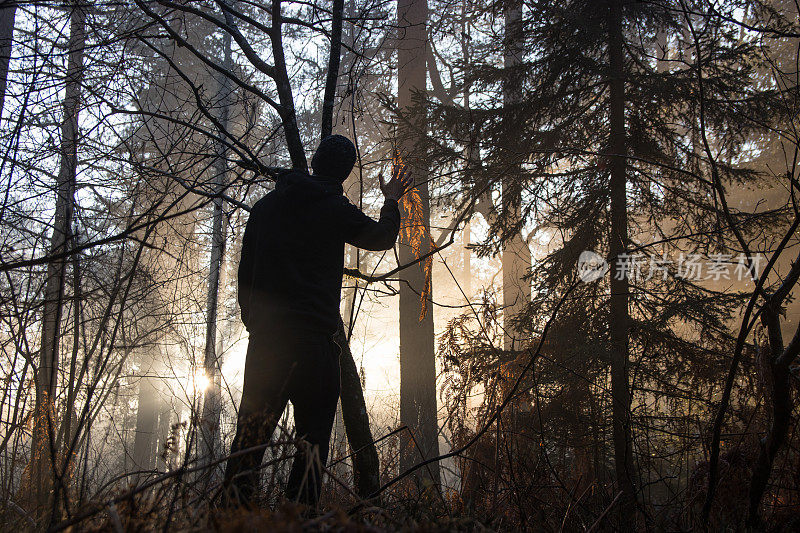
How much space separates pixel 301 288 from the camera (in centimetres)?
283

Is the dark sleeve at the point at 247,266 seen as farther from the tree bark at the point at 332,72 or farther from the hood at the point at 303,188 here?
the tree bark at the point at 332,72

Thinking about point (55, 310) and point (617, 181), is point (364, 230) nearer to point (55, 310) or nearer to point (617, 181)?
point (55, 310)

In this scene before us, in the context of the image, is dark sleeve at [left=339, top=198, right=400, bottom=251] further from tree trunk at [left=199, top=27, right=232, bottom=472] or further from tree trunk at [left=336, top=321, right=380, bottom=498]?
tree trunk at [left=336, top=321, right=380, bottom=498]

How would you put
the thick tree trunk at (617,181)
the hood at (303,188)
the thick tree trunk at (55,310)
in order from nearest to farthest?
the thick tree trunk at (55,310) < the hood at (303,188) < the thick tree trunk at (617,181)

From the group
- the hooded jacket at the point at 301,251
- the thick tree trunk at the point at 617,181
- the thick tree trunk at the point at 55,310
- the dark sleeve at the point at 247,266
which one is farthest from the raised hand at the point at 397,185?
the thick tree trunk at the point at 617,181

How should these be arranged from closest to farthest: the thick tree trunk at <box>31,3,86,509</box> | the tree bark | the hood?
the thick tree trunk at <box>31,3,86,509</box>
the hood
the tree bark

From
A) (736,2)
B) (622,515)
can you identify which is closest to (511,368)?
(622,515)

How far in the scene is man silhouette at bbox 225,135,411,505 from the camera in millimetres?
2750

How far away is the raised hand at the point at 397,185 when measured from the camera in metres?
3.21

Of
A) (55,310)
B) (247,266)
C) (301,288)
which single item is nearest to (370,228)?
(301,288)

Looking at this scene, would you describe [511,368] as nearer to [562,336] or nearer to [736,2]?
[562,336]

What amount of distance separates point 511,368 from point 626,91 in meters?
4.08

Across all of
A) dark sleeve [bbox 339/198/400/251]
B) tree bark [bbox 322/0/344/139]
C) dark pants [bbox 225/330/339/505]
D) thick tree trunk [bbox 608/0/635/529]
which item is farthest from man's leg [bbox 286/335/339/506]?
thick tree trunk [bbox 608/0/635/529]

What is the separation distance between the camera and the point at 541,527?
2441 millimetres
